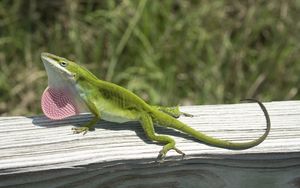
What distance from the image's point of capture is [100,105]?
184 centimetres

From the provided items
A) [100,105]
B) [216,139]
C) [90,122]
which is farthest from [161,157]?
[100,105]

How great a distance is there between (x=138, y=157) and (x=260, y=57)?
2958 millimetres

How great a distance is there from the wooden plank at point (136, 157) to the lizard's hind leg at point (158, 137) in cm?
2

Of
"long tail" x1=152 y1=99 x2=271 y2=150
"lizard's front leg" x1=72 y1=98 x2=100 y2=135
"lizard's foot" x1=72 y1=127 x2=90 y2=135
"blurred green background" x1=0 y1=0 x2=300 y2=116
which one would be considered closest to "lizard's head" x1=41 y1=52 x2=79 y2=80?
"lizard's front leg" x1=72 y1=98 x2=100 y2=135

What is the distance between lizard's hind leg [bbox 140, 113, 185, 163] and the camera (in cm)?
141

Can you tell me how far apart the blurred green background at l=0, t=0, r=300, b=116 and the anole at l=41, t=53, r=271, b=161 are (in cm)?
197

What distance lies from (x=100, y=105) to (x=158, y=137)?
1.14 ft

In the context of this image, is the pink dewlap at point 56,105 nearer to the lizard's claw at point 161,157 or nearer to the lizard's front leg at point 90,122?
the lizard's front leg at point 90,122

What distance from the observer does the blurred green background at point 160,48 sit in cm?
395

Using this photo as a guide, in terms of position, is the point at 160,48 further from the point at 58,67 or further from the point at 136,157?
the point at 136,157

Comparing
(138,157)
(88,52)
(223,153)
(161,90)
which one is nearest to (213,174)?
(223,153)

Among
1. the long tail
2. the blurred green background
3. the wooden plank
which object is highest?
the blurred green background

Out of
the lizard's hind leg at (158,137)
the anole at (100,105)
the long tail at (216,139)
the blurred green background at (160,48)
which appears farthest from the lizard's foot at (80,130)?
the blurred green background at (160,48)

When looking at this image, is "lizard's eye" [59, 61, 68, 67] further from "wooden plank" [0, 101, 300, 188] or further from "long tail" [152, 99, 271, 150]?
"long tail" [152, 99, 271, 150]
